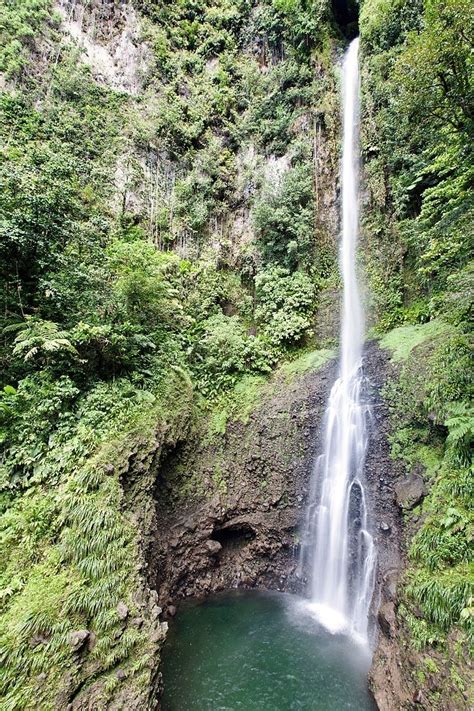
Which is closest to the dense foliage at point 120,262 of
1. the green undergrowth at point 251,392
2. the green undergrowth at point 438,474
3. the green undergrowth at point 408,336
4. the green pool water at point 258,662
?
the green undergrowth at point 251,392

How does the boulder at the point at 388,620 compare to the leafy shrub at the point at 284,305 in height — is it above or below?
below

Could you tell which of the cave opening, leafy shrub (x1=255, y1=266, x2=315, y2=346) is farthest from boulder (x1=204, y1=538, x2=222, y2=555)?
the cave opening

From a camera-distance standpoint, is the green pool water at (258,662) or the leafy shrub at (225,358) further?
the leafy shrub at (225,358)

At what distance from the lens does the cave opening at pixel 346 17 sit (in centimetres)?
1588

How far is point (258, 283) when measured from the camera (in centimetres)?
1277

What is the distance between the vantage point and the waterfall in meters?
7.69

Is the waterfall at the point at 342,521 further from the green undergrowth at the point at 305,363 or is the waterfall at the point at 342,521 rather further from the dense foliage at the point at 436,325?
the dense foliage at the point at 436,325

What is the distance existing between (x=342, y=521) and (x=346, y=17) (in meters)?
21.4

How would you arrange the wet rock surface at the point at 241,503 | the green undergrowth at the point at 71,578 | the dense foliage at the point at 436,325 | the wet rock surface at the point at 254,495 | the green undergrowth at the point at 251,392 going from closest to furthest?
→ the green undergrowth at the point at 71,578 → the dense foliage at the point at 436,325 → the wet rock surface at the point at 254,495 → the wet rock surface at the point at 241,503 → the green undergrowth at the point at 251,392

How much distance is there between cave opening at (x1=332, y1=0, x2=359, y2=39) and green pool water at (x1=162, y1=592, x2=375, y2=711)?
894 inches

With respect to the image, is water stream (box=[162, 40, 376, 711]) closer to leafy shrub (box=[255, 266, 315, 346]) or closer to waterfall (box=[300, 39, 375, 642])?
waterfall (box=[300, 39, 375, 642])

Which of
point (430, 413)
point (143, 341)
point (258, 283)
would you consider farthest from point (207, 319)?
point (430, 413)

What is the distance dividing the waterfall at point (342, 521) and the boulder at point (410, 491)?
126 cm

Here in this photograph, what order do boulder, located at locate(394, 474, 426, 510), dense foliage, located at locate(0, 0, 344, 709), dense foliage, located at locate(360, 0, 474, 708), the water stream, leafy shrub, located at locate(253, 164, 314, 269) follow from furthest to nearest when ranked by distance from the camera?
leafy shrub, located at locate(253, 164, 314, 269)
boulder, located at locate(394, 474, 426, 510)
the water stream
dense foliage, located at locate(0, 0, 344, 709)
dense foliage, located at locate(360, 0, 474, 708)
